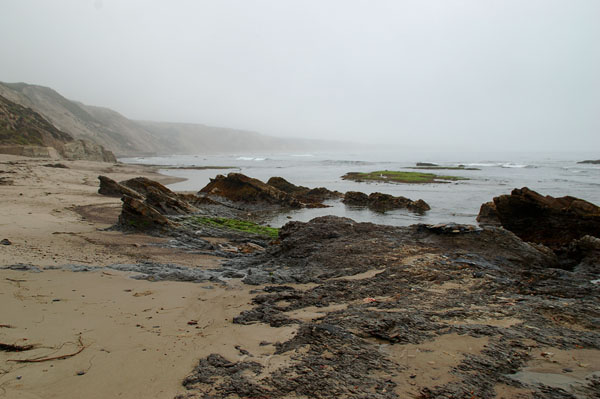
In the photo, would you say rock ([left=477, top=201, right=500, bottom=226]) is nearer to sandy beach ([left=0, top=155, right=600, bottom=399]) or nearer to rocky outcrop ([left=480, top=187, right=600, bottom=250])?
rocky outcrop ([left=480, top=187, right=600, bottom=250])

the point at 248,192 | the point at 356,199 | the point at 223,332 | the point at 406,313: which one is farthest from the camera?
the point at 356,199

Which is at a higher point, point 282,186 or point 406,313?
point 282,186

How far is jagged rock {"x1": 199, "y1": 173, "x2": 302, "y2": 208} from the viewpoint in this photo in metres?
20.2

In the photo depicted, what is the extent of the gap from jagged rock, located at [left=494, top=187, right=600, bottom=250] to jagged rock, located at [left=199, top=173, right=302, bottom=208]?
11.3m

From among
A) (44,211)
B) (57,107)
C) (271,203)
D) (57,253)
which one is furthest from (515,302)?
(57,107)

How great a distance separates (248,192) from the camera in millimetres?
20422

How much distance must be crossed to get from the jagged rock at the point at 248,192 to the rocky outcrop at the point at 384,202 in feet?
13.1

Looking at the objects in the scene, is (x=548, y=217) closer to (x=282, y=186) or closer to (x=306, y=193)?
(x=306, y=193)

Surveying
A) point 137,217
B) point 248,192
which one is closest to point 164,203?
point 137,217

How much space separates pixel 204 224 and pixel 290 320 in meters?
8.66

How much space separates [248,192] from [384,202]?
8.30 m

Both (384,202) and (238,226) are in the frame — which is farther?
(384,202)

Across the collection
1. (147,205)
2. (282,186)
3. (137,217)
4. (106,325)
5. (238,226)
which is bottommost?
(238,226)

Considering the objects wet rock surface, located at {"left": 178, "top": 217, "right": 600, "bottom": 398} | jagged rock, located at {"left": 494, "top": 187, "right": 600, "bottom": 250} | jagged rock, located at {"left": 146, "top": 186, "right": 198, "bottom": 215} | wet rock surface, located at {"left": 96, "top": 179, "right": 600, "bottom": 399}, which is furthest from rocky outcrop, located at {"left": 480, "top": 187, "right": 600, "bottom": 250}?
jagged rock, located at {"left": 146, "top": 186, "right": 198, "bottom": 215}
